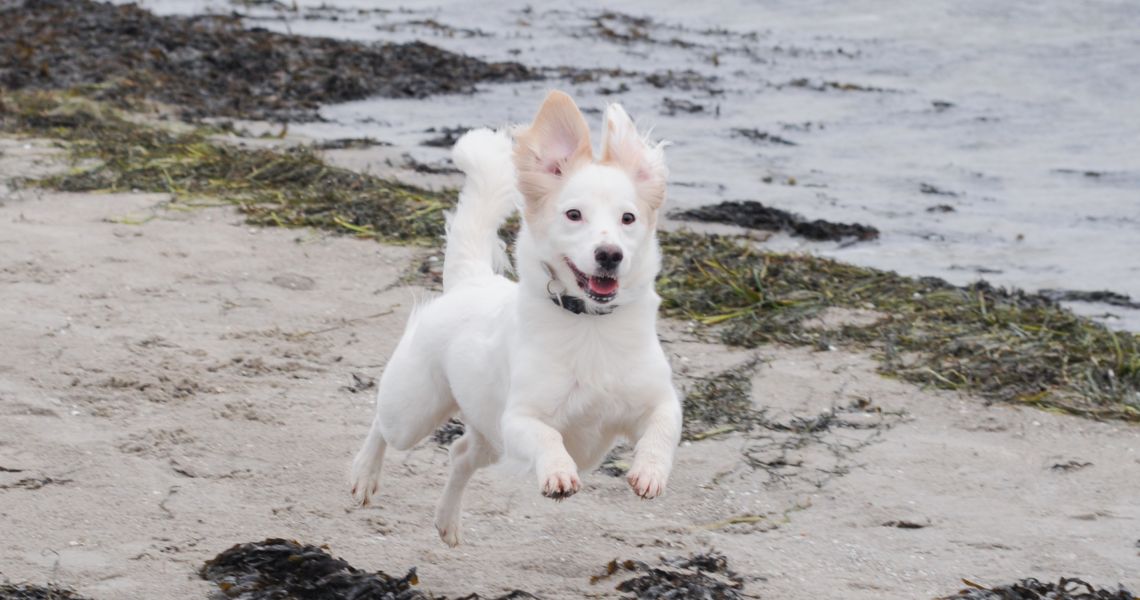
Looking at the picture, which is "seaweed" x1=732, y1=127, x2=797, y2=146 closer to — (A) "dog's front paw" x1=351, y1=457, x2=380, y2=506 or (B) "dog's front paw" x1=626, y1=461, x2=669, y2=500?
(A) "dog's front paw" x1=351, y1=457, x2=380, y2=506

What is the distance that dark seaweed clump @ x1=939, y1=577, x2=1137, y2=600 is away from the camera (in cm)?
413

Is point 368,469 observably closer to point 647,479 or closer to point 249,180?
point 647,479

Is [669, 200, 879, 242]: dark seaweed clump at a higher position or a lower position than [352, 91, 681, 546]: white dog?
lower

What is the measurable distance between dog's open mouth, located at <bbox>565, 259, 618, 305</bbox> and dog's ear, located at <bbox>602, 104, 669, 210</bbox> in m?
0.32

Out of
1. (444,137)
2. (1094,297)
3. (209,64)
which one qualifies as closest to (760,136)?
(444,137)

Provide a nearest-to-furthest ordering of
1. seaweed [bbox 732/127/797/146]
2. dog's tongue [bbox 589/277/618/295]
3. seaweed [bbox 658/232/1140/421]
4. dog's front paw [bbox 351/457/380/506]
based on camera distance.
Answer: dog's tongue [bbox 589/277/618/295] < dog's front paw [bbox 351/457/380/506] < seaweed [bbox 658/232/1140/421] < seaweed [bbox 732/127/797/146]

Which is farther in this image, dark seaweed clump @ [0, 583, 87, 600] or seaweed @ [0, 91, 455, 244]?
seaweed @ [0, 91, 455, 244]

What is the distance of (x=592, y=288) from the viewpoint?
156 inches

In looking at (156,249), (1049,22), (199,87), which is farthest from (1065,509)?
(1049,22)

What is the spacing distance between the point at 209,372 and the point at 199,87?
811cm

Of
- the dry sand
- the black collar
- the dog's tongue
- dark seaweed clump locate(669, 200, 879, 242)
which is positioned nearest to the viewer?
the dog's tongue

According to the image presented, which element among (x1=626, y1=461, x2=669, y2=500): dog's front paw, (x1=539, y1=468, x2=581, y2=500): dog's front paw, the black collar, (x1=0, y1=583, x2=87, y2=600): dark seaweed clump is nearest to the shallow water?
the black collar

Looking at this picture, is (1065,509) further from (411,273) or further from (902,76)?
(902,76)

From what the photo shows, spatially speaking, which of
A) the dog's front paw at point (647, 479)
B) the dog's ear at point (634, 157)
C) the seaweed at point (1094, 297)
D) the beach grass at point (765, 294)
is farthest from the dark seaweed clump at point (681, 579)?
the seaweed at point (1094, 297)
